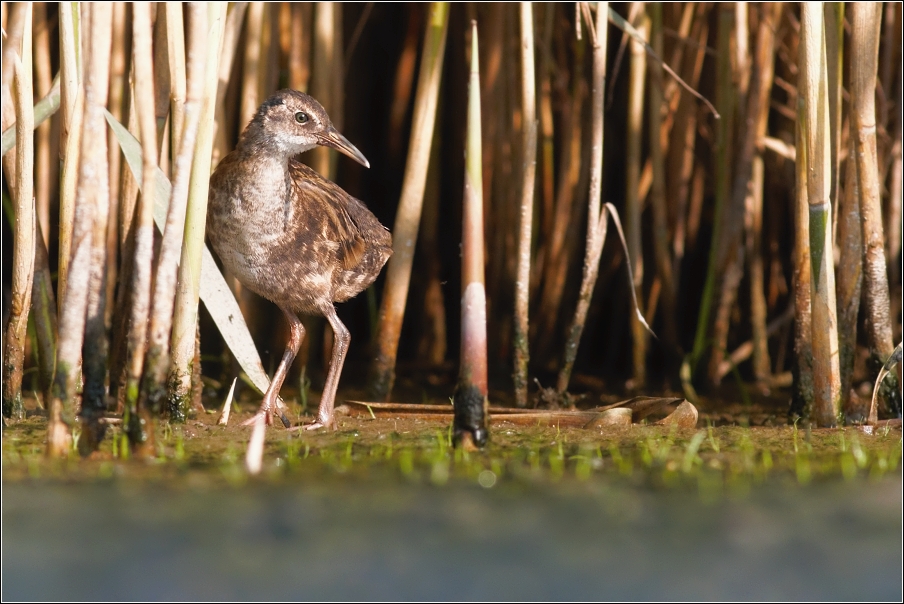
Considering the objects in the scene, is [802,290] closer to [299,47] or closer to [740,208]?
[740,208]

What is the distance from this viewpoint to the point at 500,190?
526 cm

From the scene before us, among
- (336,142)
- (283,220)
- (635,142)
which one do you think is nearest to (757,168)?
(635,142)

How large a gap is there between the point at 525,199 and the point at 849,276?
1348 millimetres

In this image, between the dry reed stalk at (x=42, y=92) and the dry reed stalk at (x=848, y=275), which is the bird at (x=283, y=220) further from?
the dry reed stalk at (x=848, y=275)

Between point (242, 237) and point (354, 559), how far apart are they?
64.3 inches

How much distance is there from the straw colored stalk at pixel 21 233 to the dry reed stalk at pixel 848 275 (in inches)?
115

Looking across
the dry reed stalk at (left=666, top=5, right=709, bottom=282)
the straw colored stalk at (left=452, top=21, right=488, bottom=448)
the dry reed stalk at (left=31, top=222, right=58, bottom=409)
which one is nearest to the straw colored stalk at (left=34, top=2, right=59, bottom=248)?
the dry reed stalk at (left=31, top=222, right=58, bottom=409)

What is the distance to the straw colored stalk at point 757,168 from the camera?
475 cm

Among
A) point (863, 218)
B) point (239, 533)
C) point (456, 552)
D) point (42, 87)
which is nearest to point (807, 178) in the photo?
point (863, 218)

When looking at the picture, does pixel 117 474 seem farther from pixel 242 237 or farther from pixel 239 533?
pixel 242 237

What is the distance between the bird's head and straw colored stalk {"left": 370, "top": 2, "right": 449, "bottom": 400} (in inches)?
22.8

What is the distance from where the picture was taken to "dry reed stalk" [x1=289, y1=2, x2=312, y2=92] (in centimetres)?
471

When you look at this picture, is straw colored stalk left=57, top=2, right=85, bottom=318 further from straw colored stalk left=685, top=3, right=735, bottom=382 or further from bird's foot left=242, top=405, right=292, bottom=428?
straw colored stalk left=685, top=3, right=735, bottom=382

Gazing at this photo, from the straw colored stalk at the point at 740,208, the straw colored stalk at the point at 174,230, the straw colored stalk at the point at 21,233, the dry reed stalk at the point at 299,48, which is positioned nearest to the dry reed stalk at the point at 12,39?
the straw colored stalk at the point at 21,233
